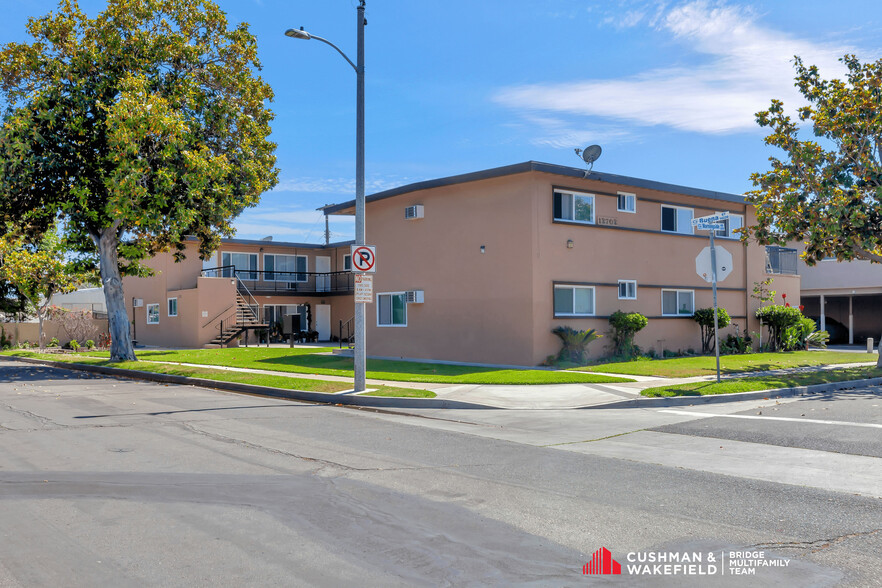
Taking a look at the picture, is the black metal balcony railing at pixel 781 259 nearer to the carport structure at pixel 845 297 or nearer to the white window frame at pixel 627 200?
the carport structure at pixel 845 297

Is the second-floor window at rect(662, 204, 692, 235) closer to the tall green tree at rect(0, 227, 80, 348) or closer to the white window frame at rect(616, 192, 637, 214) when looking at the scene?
the white window frame at rect(616, 192, 637, 214)

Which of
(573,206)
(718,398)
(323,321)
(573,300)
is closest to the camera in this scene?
(718,398)

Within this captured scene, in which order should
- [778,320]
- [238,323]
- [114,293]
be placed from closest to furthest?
[114,293] < [778,320] < [238,323]

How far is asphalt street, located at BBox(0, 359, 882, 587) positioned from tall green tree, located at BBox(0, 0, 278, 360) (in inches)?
473

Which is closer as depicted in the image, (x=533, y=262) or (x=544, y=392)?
(x=544, y=392)

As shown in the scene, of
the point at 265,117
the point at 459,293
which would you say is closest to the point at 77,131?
the point at 265,117

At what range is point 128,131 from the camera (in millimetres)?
20906

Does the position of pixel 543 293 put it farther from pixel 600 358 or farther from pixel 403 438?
pixel 403 438

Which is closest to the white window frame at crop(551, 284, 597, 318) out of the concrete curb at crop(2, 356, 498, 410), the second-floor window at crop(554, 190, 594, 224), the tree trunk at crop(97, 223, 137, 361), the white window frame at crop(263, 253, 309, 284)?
the second-floor window at crop(554, 190, 594, 224)

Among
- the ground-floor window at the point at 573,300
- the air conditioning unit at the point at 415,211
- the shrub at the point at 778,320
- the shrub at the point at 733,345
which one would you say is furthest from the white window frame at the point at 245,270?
the shrub at the point at 778,320

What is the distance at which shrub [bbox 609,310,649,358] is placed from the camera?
2211cm

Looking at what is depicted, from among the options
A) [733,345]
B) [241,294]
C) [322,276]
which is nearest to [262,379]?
[733,345]

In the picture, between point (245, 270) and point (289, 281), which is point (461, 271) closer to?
point (245, 270)

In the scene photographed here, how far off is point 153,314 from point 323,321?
939 centimetres
